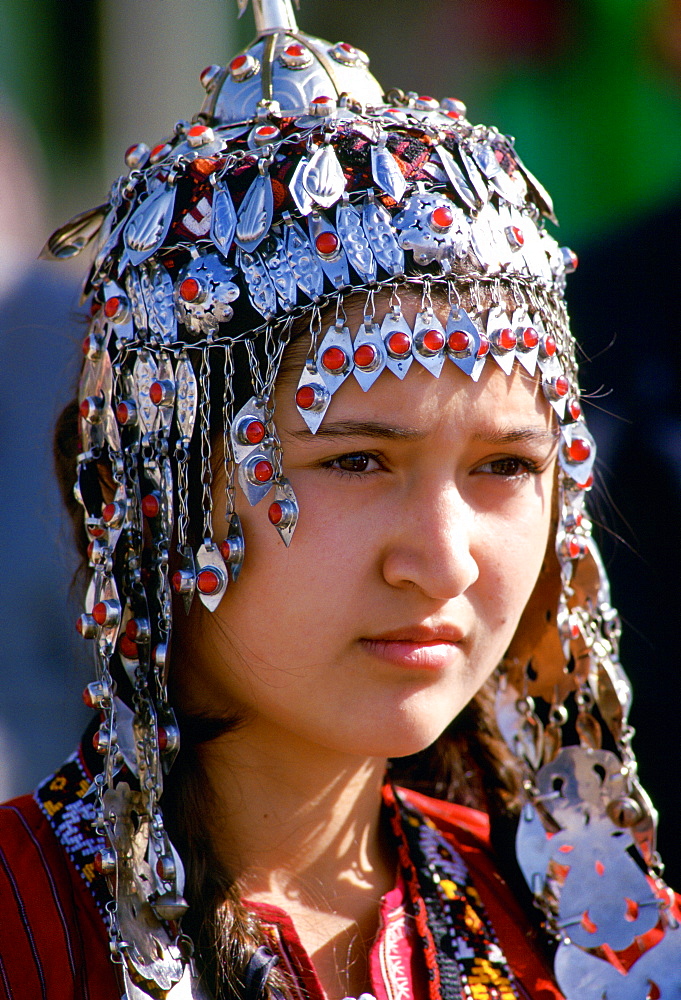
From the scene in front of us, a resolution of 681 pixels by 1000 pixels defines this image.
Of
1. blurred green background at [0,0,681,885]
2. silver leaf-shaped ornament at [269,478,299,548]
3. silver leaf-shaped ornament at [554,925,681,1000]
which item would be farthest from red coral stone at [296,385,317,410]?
silver leaf-shaped ornament at [554,925,681,1000]

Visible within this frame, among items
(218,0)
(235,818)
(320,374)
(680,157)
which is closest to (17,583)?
(235,818)

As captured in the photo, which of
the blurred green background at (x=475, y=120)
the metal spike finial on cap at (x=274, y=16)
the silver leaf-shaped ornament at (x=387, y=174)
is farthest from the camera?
the blurred green background at (x=475, y=120)

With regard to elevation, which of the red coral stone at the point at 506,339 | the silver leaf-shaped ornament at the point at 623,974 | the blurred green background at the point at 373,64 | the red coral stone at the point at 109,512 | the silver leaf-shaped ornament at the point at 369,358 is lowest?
the silver leaf-shaped ornament at the point at 623,974

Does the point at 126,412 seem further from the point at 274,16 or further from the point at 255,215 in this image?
the point at 274,16

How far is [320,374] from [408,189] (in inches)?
12.4

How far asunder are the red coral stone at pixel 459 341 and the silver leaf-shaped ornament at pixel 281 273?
0.74 ft

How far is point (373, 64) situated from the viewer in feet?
14.4

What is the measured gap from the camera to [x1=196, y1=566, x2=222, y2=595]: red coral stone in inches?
52.6

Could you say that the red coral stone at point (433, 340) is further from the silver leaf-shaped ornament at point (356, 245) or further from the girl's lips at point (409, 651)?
the girl's lips at point (409, 651)

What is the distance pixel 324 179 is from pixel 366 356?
0.89 ft

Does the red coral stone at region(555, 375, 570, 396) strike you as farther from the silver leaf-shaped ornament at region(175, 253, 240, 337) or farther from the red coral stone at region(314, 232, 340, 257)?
the silver leaf-shaped ornament at region(175, 253, 240, 337)

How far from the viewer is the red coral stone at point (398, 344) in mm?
1319

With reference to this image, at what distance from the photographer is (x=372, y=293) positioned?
1.37 m

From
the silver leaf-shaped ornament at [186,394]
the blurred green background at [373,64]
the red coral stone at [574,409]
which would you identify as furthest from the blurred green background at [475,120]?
the silver leaf-shaped ornament at [186,394]
